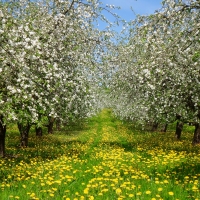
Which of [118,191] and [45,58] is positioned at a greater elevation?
[45,58]

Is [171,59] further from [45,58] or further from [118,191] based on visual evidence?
[118,191]

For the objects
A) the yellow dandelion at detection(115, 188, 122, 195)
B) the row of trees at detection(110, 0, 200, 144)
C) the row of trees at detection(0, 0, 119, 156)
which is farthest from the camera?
the row of trees at detection(110, 0, 200, 144)

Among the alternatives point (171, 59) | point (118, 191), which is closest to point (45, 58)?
point (171, 59)

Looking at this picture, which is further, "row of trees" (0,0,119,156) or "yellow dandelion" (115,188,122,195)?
"row of trees" (0,0,119,156)

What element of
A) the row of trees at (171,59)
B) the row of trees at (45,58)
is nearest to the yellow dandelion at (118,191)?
the row of trees at (45,58)

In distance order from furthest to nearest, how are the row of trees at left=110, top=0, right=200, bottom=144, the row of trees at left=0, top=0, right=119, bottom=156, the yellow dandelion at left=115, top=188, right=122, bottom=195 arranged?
the row of trees at left=110, top=0, right=200, bottom=144 → the row of trees at left=0, top=0, right=119, bottom=156 → the yellow dandelion at left=115, top=188, right=122, bottom=195

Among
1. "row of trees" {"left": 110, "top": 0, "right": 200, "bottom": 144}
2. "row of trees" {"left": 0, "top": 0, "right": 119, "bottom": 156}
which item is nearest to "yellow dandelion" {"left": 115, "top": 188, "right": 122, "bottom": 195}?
"row of trees" {"left": 0, "top": 0, "right": 119, "bottom": 156}

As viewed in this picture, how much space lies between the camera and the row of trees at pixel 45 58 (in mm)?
8688

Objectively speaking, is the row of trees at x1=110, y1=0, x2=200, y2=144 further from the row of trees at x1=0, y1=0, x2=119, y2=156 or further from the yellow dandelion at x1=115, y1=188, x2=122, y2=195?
the yellow dandelion at x1=115, y1=188, x2=122, y2=195

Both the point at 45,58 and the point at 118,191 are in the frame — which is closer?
the point at 118,191

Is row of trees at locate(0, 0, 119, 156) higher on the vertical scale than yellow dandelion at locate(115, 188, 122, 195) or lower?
higher

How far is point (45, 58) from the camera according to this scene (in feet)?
36.9

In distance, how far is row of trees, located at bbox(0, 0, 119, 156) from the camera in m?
8.69

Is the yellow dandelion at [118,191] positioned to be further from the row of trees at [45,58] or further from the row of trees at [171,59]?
the row of trees at [171,59]
